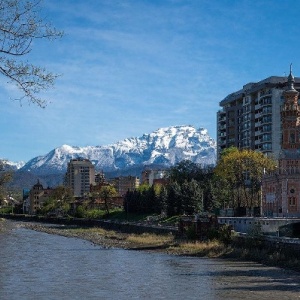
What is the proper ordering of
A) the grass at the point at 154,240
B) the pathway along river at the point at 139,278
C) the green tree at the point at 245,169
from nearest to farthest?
the pathway along river at the point at 139,278
the grass at the point at 154,240
the green tree at the point at 245,169

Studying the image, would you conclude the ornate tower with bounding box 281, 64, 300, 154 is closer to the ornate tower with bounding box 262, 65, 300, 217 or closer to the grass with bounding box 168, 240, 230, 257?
the ornate tower with bounding box 262, 65, 300, 217

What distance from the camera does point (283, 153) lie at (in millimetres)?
93125

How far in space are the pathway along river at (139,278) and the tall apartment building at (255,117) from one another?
281 feet

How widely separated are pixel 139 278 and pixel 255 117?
4557 inches

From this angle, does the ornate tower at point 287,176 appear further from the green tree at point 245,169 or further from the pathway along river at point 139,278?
the pathway along river at point 139,278

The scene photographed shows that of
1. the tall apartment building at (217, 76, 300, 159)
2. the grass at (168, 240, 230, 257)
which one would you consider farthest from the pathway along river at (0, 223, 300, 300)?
the tall apartment building at (217, 76, 300, 159)

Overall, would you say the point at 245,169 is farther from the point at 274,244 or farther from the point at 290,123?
the point at 274,244

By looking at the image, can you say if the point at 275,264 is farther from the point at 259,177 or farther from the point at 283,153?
the point at 259,177

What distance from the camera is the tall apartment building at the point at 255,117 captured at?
142625 mm

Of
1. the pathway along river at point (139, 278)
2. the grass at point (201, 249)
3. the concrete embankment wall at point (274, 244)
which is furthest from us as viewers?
the grass at point (201, 249)

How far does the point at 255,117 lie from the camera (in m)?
151

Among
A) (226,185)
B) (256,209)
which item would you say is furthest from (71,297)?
(226,185)

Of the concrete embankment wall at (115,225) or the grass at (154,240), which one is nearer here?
the grass at (154,240)

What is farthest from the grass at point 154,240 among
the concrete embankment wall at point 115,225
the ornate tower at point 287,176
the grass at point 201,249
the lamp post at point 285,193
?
the lamp post at point 285,193
